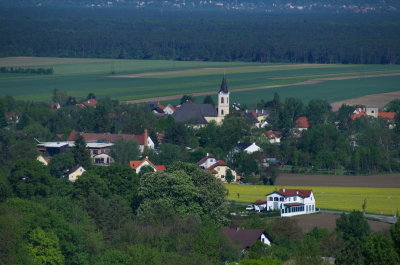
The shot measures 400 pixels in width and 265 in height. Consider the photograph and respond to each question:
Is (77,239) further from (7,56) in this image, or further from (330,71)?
(7,56)

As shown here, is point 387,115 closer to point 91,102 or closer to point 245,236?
point 91,102

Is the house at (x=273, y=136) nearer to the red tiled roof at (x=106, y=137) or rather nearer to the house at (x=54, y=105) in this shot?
the red tiled roof at (x=106, y=137)

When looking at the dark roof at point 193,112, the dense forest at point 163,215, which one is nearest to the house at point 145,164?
the dense forest at point 163,215

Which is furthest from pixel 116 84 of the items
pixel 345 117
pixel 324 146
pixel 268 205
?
pixel 268 205

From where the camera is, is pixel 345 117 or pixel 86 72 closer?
pixel 345 117

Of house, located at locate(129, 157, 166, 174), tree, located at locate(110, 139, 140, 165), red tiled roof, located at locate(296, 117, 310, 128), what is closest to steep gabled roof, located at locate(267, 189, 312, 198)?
house, located at locate(129, 157, 166, 174)

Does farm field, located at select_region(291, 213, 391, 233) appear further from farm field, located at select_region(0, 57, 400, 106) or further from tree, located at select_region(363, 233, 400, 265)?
farm field, located at select_region(0, 57, 400, 106)
